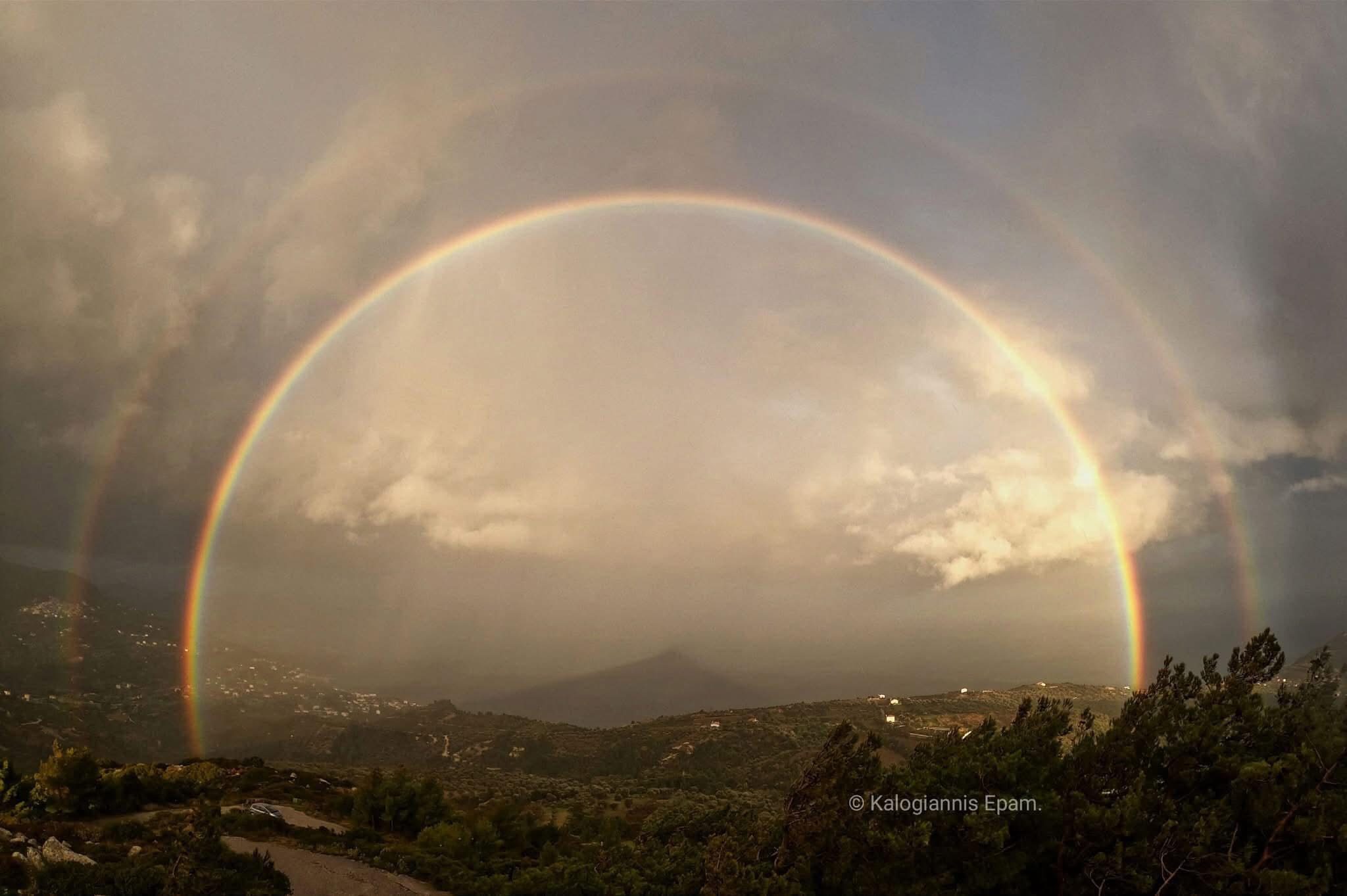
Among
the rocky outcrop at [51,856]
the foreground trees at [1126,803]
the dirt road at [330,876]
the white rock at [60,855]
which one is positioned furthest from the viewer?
the dirt road at [330,876]

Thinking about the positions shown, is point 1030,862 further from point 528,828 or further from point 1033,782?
point 528,828

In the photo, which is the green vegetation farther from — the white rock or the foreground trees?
the white rock

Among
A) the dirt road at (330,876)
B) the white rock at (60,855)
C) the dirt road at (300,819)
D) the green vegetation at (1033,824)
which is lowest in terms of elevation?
the dirt road at (300,819)

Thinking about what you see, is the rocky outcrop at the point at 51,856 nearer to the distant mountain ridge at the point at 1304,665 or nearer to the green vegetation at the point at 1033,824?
the green vegetation at the point at 1033,824

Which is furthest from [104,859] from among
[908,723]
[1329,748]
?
[908,723]

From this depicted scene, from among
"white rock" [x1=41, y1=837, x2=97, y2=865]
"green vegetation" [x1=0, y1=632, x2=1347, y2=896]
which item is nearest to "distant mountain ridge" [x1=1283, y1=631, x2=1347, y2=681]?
"green vegetation" [x1=0, y1=632, x2=1347, y2=896]

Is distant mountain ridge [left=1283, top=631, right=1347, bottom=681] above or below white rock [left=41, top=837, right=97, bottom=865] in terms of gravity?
above

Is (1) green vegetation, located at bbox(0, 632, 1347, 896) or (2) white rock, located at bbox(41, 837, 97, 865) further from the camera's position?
(2) white rock, located at bbox(41, 837, 97, 865)

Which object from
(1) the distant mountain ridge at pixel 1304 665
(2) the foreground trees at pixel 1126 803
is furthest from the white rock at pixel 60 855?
(1) the distant mountain ridge at pixel 1304 665

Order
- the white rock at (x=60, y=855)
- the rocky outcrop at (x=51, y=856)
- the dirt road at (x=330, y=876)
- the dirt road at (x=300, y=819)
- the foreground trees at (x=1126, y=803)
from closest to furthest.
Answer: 1. the foreground trees at (x=1126, y=803)
2. the rocky outcrop at (x=51, y=856)
3. the white rock at (x=60, y=855)
4. the dirt road at (x=330, y=876)
5. the dirt road at (x=300, y=819)
